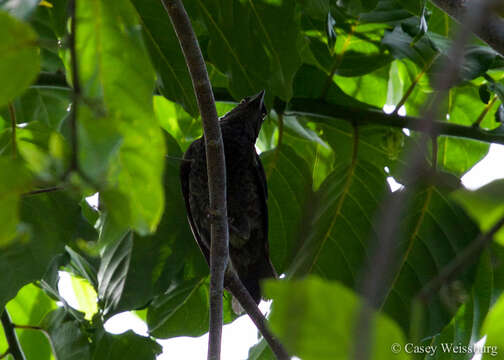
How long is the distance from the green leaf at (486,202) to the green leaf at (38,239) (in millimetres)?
1667

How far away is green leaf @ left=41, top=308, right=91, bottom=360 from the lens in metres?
2.47

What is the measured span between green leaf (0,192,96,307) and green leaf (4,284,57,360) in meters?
0.70

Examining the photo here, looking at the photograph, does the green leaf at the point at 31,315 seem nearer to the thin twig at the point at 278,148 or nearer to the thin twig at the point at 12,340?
the thin twig at the point at 12,340

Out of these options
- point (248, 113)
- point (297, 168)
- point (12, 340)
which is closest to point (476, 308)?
point (297, 168)

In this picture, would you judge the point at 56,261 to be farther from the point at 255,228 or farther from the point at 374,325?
the point at 374,325

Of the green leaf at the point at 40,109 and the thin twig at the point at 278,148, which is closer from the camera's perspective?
the thin twig at the point at 278,148

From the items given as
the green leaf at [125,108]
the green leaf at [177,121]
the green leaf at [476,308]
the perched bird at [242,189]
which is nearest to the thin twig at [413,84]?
the green leaf at [476,308]

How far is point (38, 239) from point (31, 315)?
34.5 inches

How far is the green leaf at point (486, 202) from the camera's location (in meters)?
0.65

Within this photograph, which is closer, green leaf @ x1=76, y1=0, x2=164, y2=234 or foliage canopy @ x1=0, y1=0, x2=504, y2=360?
green leaf @ x1=76, y1=0, x2=164, y2=234

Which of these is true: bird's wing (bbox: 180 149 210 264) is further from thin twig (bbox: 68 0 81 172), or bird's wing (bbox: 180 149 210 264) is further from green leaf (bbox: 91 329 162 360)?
thin twig (bbox: 68 0 81 172)

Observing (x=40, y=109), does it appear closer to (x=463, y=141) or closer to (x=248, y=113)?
(x=248, y=113)

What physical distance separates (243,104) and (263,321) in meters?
1.65

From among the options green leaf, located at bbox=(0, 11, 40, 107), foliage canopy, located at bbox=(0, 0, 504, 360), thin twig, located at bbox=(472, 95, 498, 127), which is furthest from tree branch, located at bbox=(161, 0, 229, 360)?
thin twig, located at bbox=(472, 95, 498, 127)
